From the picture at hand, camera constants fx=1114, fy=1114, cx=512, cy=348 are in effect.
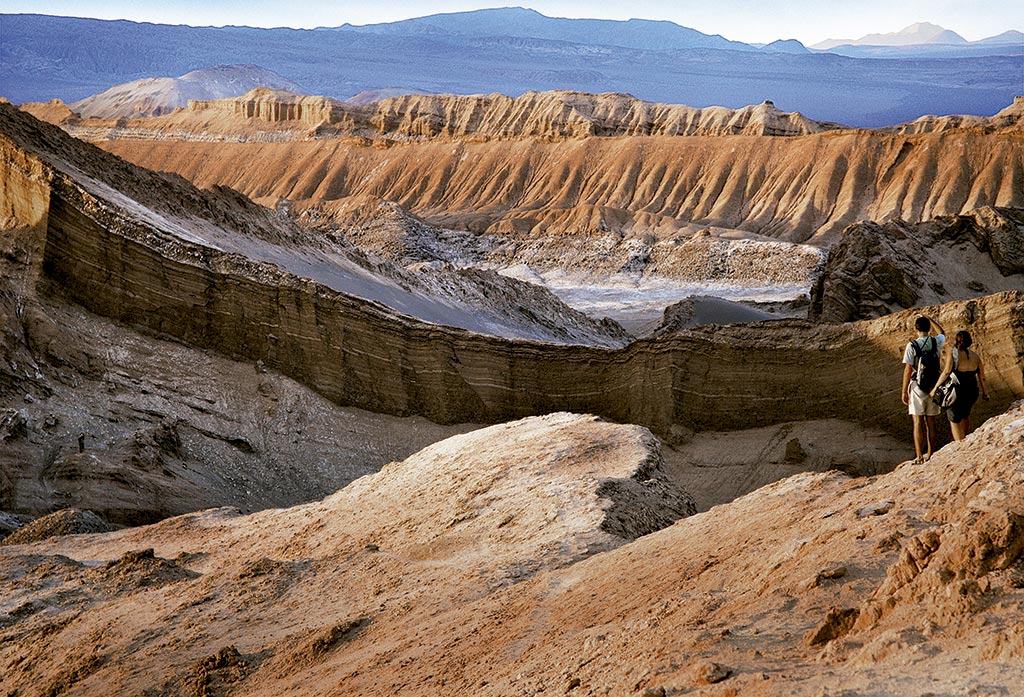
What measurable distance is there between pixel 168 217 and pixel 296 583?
1154 centimetres

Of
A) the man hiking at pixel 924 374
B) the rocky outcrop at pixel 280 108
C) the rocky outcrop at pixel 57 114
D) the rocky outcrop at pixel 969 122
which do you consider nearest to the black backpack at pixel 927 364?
the man hiking at pixel 924 374

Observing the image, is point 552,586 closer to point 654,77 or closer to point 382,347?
point 382,347

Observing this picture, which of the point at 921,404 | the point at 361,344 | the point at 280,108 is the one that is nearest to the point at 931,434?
the point at 921,404

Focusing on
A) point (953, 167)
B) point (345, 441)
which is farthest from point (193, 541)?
point (953, 167)

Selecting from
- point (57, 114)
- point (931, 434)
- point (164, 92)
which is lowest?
point (931, 434)

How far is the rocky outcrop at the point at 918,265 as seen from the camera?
18.6m

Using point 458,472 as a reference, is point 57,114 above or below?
above

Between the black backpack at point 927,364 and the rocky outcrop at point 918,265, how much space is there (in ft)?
35.4

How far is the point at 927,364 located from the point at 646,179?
5143 cm

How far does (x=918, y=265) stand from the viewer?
19516 millimetres

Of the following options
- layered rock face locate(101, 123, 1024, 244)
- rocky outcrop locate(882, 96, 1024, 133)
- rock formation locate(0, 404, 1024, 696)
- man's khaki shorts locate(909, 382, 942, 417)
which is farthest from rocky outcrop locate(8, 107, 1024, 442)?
rocky outcrop locate(882, 96, 1024, 133)

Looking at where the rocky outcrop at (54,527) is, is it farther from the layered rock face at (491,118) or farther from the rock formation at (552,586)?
the layered rock face at (491,118)

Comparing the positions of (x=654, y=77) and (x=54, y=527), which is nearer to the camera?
(x=54, y=527)

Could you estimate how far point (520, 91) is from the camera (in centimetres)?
18650
